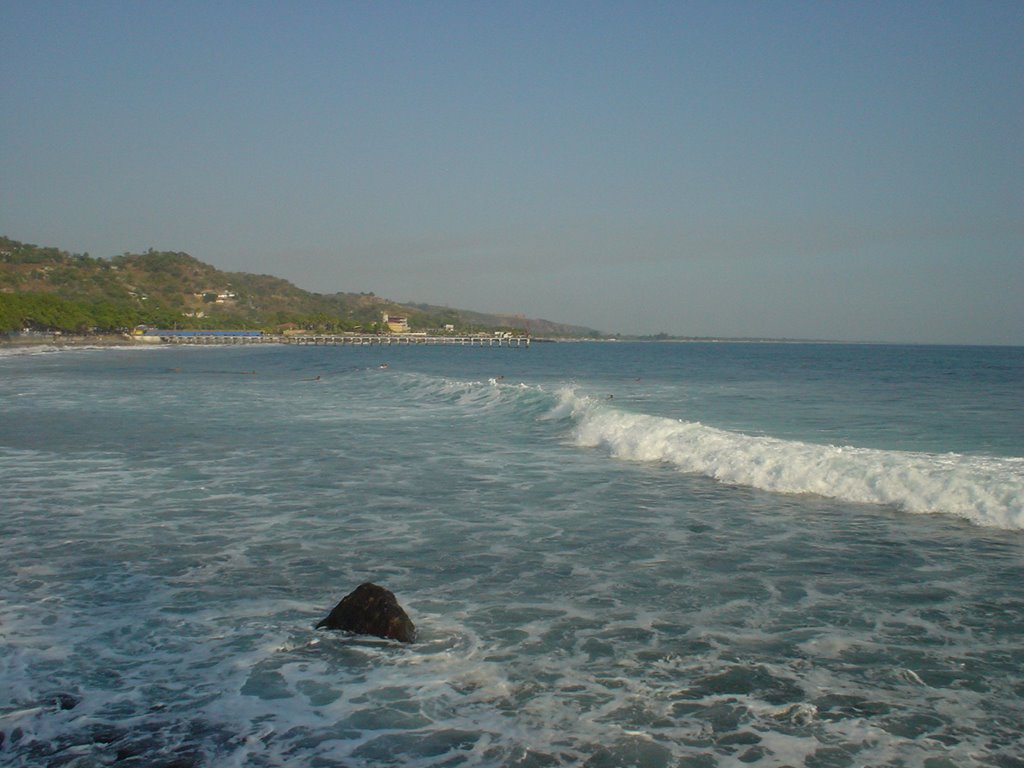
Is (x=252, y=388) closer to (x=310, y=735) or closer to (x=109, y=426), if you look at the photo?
(x=109, y=426)

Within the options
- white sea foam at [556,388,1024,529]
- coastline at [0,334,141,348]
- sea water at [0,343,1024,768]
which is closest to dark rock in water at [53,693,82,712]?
sea water at [0,343,1024,768]

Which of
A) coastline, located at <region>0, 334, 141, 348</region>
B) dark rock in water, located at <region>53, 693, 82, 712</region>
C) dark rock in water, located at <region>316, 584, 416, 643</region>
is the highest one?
dark rock in water, located at <region>316, 584, 416, 643</region>

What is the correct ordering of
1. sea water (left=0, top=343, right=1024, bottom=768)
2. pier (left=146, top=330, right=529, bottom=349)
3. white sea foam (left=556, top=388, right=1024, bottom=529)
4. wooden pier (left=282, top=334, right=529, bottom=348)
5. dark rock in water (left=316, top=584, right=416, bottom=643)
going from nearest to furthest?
sea water (left=0, top=343, right=1024, bottom=768)
dark rock in water (left=316, top=584, right=416, bottom=643)
white sea foam (left=556, top=388, right=1024, bottom=529)
pier (left=146, top=330, right=529, bottom=349)
wooden pier (left=282, top=334, right=529, bottom=348)

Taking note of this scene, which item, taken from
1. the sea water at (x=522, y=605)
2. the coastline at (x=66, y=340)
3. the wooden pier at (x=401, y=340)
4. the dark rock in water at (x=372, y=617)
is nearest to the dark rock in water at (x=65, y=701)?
the sea water at (x=522, y=605)

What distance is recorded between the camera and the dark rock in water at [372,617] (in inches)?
249

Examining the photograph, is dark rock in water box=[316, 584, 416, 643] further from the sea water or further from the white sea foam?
the white sea foam

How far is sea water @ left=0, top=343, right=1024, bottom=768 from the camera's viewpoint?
15.8 feet

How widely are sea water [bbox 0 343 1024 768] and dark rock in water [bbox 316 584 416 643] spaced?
159 mm

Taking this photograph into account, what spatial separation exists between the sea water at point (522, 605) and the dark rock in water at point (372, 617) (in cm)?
16

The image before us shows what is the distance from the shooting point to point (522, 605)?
719 cm

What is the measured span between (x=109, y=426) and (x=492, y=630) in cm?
1758

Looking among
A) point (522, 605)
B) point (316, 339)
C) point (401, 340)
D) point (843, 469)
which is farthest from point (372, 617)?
point (401, 340)

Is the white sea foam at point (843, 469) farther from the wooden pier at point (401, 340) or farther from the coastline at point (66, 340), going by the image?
the wooden pier at point (401, 340)

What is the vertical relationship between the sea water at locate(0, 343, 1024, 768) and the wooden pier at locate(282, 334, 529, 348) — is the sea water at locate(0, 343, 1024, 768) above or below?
above
